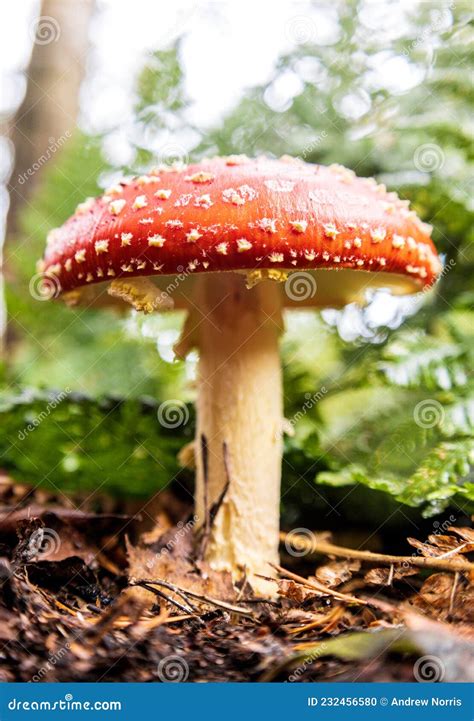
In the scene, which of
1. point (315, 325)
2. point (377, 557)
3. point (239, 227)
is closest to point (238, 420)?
point (377, 557)

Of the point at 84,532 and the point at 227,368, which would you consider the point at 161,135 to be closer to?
the point at 227,368

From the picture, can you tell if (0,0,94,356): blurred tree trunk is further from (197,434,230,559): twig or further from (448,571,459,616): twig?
(448,571,459,616): twig

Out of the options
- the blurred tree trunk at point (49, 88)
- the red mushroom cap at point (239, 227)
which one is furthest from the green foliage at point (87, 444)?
the blurred tree trunk at point (49, 88)

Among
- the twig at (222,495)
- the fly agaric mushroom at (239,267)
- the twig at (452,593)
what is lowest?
the twig at (452,593)

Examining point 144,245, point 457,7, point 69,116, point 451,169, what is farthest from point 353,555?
point 69,116

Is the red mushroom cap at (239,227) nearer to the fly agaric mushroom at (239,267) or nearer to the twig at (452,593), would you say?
the fly agaric mushroom at (239,267)

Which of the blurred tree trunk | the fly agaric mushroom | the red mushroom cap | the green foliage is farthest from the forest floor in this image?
the blurred tree trunk
